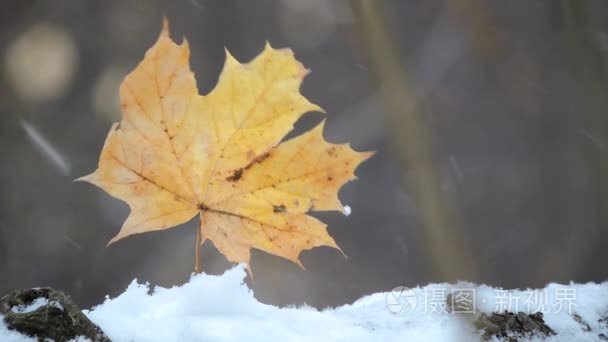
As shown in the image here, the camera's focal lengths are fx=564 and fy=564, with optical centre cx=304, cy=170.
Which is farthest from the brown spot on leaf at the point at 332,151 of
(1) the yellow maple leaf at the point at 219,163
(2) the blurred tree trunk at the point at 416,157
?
(2) the blurred tree trunk at the point at 416,157

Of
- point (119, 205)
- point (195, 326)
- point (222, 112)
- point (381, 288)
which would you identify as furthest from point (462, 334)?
point (119, 205)

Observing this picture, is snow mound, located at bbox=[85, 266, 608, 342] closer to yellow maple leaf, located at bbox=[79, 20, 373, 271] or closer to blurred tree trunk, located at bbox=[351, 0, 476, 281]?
yellow maple leaf, located at bbox=[79, 20, 373, 271]

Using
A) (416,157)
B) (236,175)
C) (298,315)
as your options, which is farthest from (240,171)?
(416,157)

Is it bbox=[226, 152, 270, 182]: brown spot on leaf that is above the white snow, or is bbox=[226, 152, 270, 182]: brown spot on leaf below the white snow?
above

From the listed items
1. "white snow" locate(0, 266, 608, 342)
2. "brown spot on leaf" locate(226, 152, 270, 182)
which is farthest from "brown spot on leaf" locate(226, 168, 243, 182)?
"white snow" locate(0, 266, 608, 342)

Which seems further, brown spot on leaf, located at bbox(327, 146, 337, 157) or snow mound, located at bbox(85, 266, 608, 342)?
brown spot on leaf, located at bbox(327, 146, 337, 157)

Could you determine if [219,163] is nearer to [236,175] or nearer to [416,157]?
[236,175]
